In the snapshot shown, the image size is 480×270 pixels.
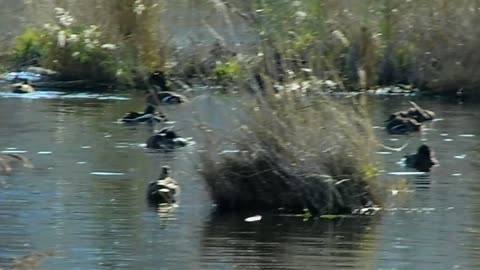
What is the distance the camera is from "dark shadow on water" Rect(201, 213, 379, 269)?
13.1m

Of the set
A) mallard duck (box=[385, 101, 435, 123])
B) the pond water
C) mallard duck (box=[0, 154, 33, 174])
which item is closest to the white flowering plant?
mallard duck (box=[385, 101, 435, 123])

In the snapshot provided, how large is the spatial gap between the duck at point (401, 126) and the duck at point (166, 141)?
5.20 metres

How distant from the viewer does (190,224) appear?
599 inches

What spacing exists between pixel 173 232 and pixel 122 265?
2.00 metres

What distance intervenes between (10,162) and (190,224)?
17.1 ft

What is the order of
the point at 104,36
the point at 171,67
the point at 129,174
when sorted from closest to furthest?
the point at 129,174 → the point at 171,67 → the point at 104,36

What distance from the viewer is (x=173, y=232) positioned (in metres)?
14.7

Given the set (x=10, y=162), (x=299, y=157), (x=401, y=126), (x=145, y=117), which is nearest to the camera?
(x=299, y=157)

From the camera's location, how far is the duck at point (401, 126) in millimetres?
26484

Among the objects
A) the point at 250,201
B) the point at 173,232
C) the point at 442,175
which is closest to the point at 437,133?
the point at 442,175

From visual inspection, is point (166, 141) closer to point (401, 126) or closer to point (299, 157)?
point (401, 126)

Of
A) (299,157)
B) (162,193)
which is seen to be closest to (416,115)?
(162,193)

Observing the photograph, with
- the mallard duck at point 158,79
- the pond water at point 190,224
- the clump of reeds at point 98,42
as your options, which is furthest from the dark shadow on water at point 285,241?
the mallard duck at point 158,79

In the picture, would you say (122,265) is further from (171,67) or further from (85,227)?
(171,67)
